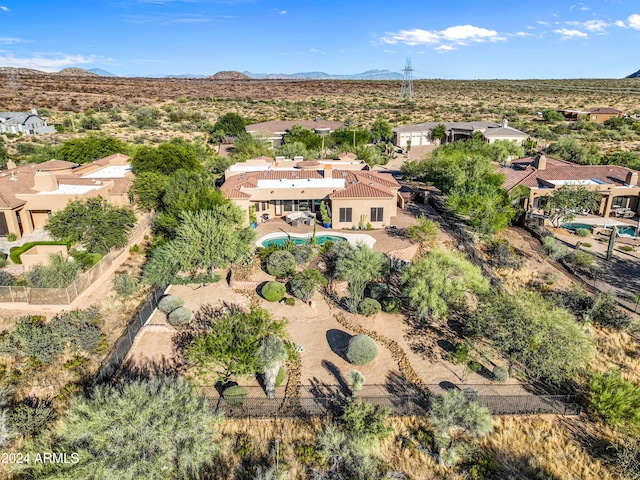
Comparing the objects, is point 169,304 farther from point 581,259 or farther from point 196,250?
point 581,259

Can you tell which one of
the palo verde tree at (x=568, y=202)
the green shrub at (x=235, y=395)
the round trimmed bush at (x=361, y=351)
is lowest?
the green shrub at (x=235, y=395)

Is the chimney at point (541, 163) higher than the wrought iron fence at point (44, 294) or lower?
higher

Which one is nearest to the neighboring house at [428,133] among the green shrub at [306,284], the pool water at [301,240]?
the pool water at [301,240]

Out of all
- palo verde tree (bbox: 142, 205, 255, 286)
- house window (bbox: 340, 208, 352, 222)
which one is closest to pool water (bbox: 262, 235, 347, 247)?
house window (bbox: 340, 208, 352, 222)

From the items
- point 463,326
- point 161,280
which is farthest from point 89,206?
point 463,326

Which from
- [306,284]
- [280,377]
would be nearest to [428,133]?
[306,284]

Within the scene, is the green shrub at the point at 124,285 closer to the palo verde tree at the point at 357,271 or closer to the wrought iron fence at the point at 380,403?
the wrought iron fence at the point at 380,403
